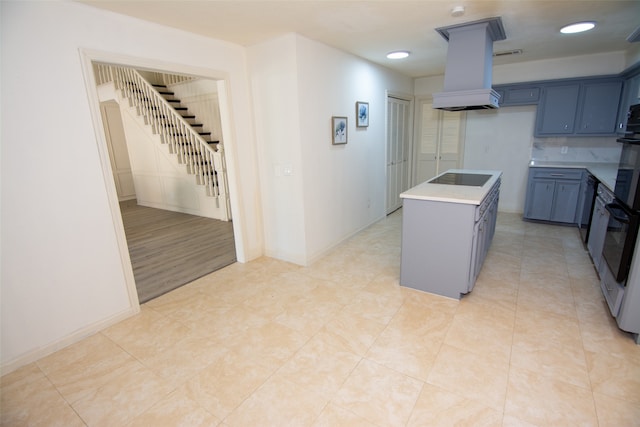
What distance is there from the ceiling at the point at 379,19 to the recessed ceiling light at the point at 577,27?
0.06 m

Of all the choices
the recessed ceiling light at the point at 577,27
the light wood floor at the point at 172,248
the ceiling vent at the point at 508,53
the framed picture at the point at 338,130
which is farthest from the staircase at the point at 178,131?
the recessed ceiling light at the point at 577,27

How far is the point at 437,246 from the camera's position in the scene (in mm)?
2854

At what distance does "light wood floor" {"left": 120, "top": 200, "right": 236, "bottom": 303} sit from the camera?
345 cm

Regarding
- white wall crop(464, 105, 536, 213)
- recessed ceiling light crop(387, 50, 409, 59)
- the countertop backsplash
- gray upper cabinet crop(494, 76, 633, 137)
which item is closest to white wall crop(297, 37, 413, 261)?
recessed ceiling light crop(387, 50, 409, 59)

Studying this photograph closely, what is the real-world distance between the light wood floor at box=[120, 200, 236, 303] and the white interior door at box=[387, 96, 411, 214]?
2.93m

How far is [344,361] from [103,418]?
144 cm

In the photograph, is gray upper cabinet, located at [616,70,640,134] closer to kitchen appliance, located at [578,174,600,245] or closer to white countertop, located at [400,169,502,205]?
kitchen appliance, located at [578,174,600,245]

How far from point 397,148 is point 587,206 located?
2834 mm

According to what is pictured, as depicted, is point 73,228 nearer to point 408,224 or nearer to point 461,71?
point 408,224

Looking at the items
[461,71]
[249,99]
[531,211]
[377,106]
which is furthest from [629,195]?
[249,99]

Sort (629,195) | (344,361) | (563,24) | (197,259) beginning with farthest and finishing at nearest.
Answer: (197,259)
(563,24)
(629,195)
(344,361)

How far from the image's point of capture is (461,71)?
315 cm

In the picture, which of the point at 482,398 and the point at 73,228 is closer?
the point at 482,398

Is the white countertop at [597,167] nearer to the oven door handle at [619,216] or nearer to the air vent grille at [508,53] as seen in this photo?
the oven door handle at [619,216]
